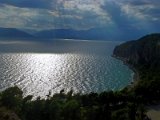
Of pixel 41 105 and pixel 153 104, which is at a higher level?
pixel 41 105

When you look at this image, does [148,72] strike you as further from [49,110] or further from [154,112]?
[49,110]

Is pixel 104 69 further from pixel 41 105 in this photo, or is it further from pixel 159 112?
pixel 41 105

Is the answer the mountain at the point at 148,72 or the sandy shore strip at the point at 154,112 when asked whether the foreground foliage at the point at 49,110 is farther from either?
the mountain at the point at 148,72

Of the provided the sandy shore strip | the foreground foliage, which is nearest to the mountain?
the sandy shore strip

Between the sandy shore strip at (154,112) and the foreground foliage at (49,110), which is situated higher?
the foreground foliage at (49,110)

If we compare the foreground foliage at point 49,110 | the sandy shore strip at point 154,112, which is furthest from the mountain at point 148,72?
the foreground foliage at point 49,110

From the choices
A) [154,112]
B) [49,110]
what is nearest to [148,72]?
[154,112]

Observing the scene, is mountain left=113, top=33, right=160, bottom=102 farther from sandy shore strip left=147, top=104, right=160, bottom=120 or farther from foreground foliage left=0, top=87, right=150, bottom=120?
foreground foliage left=0, top=87, right=150, bottom=120

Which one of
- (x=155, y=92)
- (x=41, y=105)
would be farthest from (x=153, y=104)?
(x=41, y=105)
